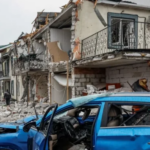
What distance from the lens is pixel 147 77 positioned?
31.4 feet

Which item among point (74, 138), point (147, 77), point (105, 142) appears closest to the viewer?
point (105, 142)

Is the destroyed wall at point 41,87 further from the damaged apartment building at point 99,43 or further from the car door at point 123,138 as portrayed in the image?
the car door at point 123,138

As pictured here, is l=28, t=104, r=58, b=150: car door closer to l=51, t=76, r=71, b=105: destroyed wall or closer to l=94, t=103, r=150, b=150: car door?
l=94, t=103, r=150, b=150: car door

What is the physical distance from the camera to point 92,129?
3258mm

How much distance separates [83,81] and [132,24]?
3785 mm

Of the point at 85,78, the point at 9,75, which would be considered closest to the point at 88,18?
the point at 85,78

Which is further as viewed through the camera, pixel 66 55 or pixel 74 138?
pixel 66 55

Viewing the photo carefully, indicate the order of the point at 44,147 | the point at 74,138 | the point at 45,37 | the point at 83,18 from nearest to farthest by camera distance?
the point at 44,147 < the point at 74,138 < the point at 83,18 < the point at 45,37

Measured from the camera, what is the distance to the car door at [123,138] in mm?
2875

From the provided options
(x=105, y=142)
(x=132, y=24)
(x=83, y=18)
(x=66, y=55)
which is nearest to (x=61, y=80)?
(x=66, y=55)

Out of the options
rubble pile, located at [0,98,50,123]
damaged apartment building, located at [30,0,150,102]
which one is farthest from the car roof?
rubble pile, located at [0,98,50,123]

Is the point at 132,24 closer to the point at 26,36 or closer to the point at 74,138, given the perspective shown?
the point at 74,138

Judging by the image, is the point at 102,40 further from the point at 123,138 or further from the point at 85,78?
the point at 123,138

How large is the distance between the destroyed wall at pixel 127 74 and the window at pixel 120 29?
1.08 metres
